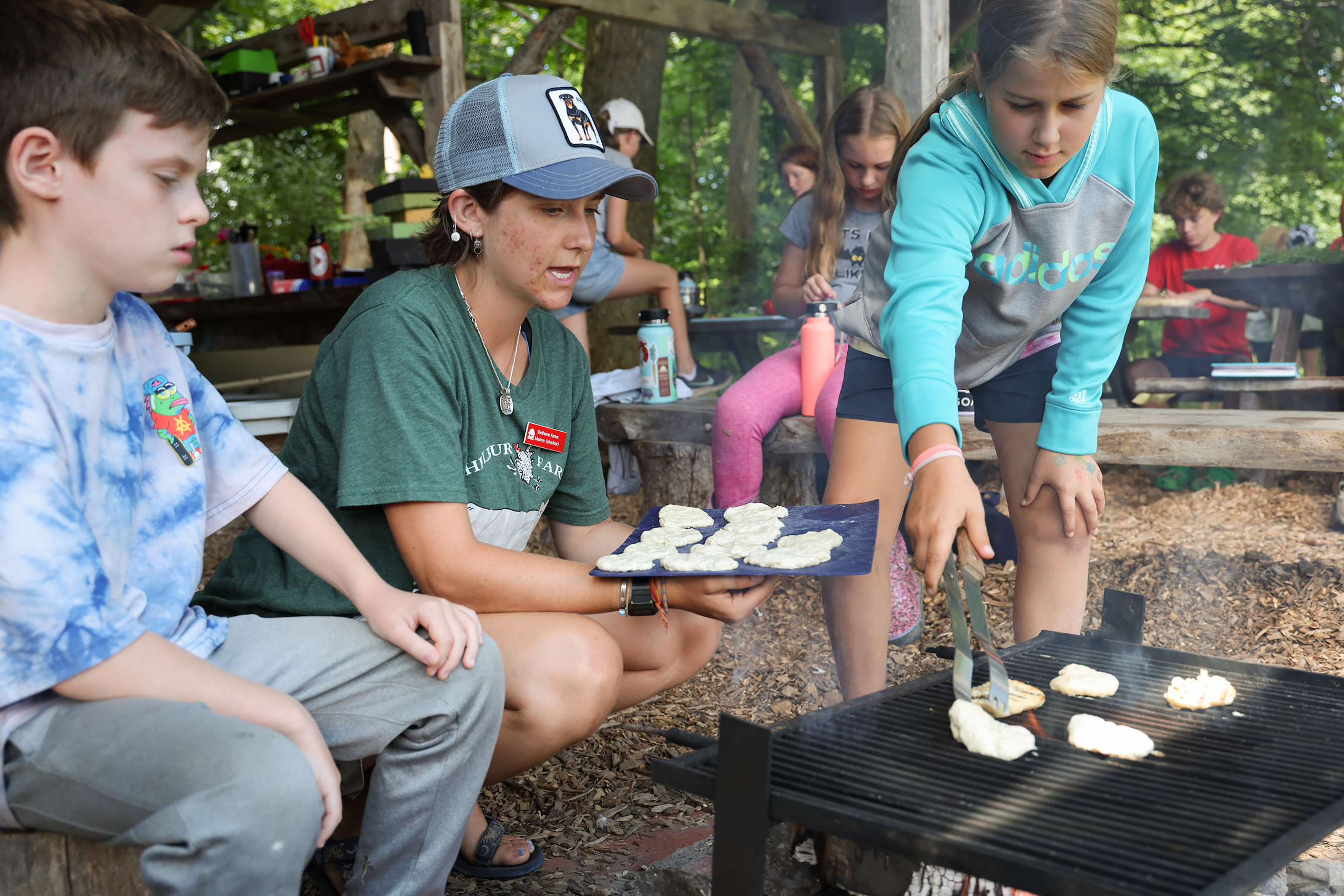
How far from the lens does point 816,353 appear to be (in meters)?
3.45

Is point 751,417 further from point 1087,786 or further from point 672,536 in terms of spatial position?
point 1087,786

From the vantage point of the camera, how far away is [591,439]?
2.28m

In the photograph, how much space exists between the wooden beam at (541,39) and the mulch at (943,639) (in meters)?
3.57

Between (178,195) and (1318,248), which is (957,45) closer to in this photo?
(1318,248)

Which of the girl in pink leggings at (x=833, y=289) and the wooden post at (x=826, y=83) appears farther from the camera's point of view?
the wooden post at (x=826, y=83)

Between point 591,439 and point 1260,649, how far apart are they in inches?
93.8

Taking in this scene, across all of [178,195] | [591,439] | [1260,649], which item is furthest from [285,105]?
[1260,649]

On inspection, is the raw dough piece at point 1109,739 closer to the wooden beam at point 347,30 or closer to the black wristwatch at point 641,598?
the black wristwatch at point 641,598

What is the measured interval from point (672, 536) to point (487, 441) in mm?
414

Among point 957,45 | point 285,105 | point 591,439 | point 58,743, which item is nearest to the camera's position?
point 58,743

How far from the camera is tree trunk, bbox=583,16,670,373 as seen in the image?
7.83 meters

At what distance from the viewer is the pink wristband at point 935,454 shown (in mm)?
1547

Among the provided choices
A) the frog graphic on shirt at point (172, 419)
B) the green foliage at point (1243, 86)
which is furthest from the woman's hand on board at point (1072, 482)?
the green foliage at point (1243, 86)

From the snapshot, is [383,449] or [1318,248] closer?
[383,449]
